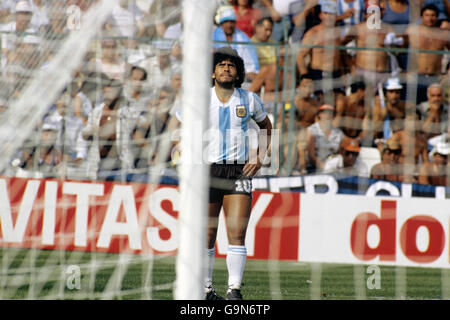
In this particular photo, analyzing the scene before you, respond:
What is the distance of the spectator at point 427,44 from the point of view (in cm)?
848

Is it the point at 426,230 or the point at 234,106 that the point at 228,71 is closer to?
the point at 234,106

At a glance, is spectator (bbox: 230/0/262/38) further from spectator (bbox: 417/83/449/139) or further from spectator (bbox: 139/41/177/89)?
spectator (bbox: 417/83/449/139)

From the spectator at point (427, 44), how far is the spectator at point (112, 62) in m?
3.22

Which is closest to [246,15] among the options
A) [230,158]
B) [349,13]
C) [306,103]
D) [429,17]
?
[349,13]

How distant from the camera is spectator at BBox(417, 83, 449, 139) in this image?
830 cm

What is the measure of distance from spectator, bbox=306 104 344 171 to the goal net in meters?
0.02

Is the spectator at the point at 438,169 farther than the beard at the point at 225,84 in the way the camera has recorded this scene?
Yes

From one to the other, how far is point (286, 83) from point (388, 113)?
1153 millimetres

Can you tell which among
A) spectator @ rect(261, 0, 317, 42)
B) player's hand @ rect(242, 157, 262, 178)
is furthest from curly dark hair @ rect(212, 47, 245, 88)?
spectator @ rect(261, 0, 317, 42)

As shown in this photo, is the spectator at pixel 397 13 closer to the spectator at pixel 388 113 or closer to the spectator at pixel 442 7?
the spectator at pixel 442 7

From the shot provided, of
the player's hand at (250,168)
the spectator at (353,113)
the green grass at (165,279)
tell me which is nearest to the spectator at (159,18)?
the player's hand at (250,168)

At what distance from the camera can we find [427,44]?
345 inches

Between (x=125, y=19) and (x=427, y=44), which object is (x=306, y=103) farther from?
(x=125, y=19)

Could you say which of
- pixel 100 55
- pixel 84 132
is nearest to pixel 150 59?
pixel 100 55
